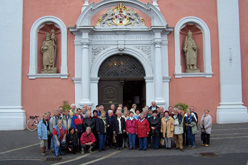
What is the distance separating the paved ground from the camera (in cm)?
732

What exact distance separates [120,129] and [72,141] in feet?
5.36

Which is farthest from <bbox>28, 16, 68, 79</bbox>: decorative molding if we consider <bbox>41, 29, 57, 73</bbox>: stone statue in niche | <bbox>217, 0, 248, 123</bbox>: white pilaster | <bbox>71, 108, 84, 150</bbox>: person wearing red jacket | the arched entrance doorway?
<bbox>217, 0, 248, 123</bbox>: white pilaster

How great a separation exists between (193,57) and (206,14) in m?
2.45

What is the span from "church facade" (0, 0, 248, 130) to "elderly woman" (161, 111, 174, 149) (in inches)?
175

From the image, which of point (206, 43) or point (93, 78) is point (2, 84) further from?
point (206, 43)

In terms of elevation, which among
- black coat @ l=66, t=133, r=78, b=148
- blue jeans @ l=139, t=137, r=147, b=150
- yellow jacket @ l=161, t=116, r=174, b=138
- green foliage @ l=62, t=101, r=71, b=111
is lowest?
blue jeans @ l=139, t=137, r=147, b=150

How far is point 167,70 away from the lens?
1397 centimetres

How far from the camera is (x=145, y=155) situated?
26.4 ft

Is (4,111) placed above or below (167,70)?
below

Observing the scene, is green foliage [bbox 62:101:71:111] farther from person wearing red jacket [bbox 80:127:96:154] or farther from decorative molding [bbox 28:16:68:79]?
person wearing red jacket [bbox 80:127:96:154]

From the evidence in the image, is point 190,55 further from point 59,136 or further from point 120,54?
point 59,136

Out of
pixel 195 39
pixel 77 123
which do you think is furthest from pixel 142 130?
pixel 195 39

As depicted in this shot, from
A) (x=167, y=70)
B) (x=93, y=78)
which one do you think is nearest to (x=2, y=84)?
(x=93, y=78)

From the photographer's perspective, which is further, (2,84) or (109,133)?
Answer: (2,84)
